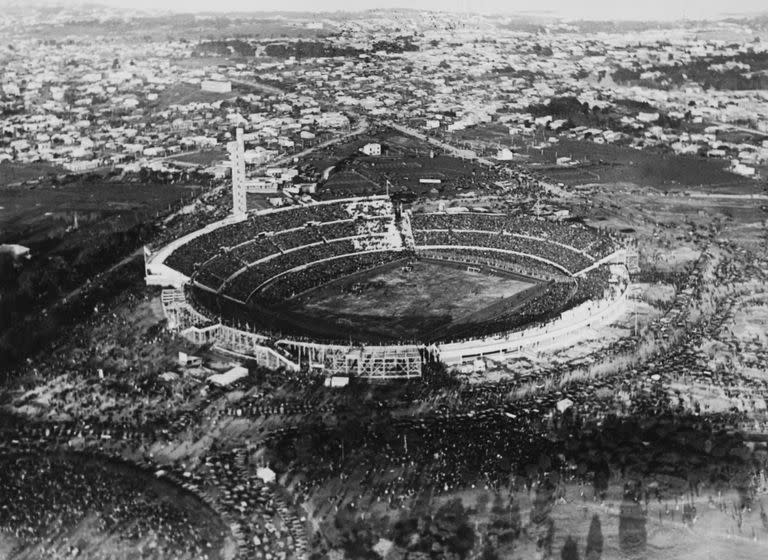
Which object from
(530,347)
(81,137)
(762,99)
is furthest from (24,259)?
(762,99)

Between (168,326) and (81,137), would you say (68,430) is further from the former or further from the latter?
(81,137)

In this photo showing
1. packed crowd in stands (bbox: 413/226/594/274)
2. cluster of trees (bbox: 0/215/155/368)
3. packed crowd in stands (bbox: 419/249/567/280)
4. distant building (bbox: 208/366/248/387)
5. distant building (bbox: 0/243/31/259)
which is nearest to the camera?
distant building (bbox: 208/366/248/387)

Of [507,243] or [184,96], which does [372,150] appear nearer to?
[184,96]

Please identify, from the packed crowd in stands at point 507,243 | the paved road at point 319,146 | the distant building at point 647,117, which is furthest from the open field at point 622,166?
the packed crowd in stands at point 507,243

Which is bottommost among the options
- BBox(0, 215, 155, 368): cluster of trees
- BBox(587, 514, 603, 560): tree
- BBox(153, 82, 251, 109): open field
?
BBox(0, 215, 155, 368): cluster of trees

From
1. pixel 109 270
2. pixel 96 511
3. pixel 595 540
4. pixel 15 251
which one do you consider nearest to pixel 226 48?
pixel 15 251

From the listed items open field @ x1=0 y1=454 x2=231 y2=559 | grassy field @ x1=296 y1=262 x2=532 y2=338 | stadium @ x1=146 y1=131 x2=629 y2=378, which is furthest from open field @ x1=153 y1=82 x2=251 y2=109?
open field @ x1=0 y1=454 x2=231 y2=559

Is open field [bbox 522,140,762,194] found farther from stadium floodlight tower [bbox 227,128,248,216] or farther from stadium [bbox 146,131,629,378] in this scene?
stadium floodlight tower [bbox 227,128,248,216]
